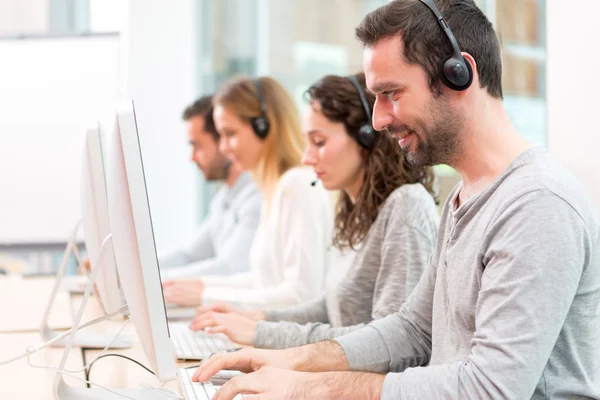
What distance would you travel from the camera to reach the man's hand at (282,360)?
1146mm

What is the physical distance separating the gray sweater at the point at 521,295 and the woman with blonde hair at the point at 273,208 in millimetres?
850

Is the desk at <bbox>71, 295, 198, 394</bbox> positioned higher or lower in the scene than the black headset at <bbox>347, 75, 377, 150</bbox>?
lower

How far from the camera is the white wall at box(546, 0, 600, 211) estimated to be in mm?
1401

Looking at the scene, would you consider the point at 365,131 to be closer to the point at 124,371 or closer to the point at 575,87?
the point at 575,87

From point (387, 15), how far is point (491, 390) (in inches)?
20.9

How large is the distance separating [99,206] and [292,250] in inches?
29.8

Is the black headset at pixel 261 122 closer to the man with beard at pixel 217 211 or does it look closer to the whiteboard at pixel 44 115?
the man with beard at pixel 217 211

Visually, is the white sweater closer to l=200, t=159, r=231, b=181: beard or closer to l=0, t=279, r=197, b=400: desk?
l=0, t=279, r=197, b=400: desk

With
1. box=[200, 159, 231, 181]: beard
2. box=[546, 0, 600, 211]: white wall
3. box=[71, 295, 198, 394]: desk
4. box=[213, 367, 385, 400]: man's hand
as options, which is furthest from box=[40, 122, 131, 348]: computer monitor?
box=[200, 159, 231, 181]: beard

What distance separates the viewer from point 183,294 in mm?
1948

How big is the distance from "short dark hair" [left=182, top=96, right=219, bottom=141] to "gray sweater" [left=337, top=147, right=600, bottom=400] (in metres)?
2.01

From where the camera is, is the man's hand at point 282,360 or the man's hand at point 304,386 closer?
the man's hand at point 304,386

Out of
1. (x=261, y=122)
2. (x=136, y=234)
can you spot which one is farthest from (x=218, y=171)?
(x=136, y=234)

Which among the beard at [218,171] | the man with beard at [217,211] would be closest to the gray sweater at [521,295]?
the man with beard at [217,211]
